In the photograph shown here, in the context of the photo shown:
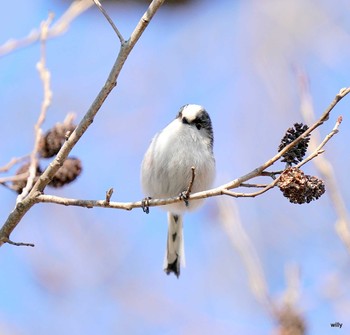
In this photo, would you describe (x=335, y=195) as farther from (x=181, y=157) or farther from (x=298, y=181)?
(x=181, y=157)

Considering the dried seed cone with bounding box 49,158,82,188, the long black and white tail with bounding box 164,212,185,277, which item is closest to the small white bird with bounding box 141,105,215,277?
the long black and white tail with bounding box 164,212,185,277

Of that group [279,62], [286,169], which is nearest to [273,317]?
[286,169]

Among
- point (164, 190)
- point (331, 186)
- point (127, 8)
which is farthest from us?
point (127, 8)

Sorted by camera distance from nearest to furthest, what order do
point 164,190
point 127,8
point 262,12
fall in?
point 164,190 → point 262,12 → point 127,8

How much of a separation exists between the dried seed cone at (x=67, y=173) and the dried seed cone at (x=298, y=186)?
80cm

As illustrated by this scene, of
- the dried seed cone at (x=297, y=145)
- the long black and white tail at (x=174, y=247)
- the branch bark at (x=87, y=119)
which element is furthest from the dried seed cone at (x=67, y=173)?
the long black and white tail at (x=174, y=247)

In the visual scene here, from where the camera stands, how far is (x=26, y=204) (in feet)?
6.46

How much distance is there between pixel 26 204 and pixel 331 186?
2.88 ft

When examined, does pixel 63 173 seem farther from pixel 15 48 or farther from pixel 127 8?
pixel 127 8

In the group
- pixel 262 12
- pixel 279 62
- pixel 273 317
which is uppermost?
pixel 262 12

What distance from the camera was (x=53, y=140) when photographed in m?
2.25

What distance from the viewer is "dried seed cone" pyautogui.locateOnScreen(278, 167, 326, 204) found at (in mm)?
1735

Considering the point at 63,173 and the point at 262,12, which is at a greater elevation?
the point at 262,12

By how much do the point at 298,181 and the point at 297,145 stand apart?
0.12m
